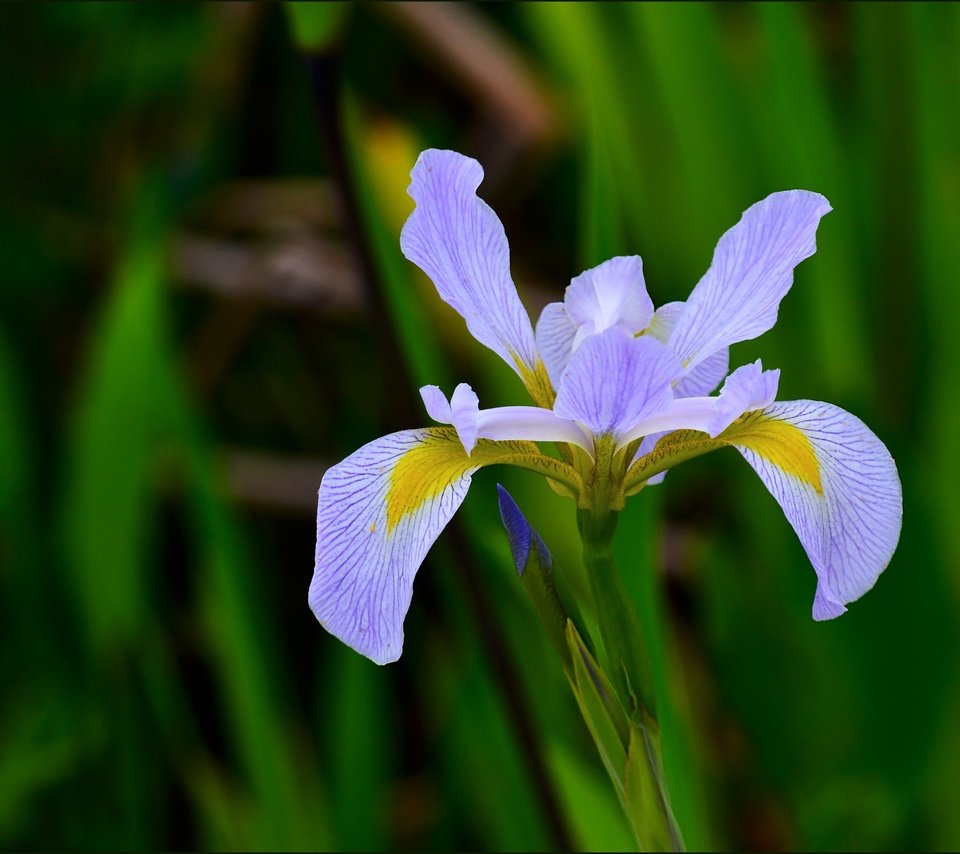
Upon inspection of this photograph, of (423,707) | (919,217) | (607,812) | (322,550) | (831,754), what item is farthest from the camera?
(423,707)

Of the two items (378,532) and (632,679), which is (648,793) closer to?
(632,679)

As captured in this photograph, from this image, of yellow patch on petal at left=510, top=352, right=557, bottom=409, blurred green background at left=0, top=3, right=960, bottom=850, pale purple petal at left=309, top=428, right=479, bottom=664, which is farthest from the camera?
blurred green background at left=0, top=3, right=960, bottom=850

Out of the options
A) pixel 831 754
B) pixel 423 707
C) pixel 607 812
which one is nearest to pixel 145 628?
pixel 423 707

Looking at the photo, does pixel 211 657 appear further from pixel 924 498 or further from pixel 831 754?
pixel 924 498

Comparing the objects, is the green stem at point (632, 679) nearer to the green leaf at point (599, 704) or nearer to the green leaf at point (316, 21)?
the green leaf at point (599, 704)

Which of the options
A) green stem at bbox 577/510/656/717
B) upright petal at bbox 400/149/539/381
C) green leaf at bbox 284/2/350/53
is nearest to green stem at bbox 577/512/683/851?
green stem at bbox 577/510/656/717

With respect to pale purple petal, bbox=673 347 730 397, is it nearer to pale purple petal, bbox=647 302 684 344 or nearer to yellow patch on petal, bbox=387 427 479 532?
pale purple petal, bbox=647 302 684 344

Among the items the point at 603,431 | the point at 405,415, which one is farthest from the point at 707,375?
the point at 405,415
